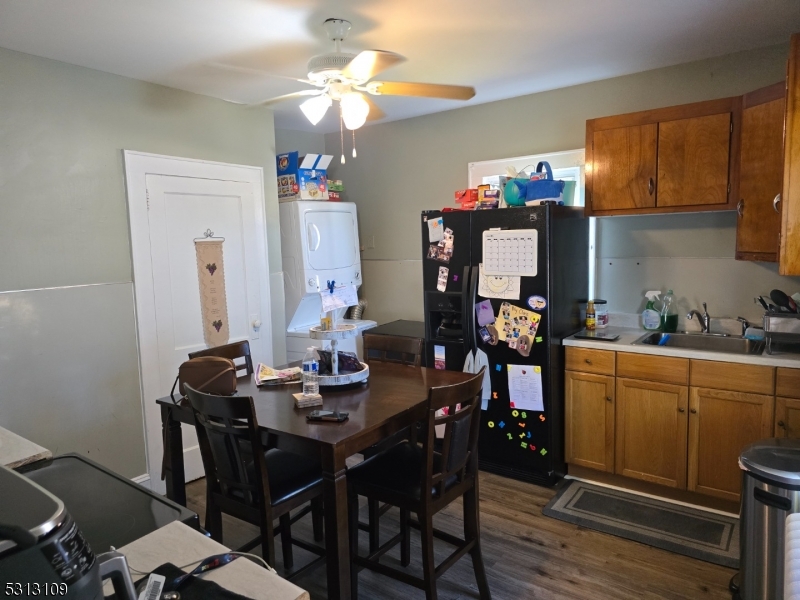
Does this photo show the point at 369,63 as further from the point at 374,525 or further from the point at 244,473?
the point at 374,525

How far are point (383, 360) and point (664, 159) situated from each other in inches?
A: 74.9

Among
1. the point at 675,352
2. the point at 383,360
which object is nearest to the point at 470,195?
the point at 383,360

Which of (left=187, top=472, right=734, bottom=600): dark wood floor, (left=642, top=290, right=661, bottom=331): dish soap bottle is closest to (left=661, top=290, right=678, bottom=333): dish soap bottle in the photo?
(left=642, top=290, right=661, bottom=331): dish soap bottle

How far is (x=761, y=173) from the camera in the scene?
262cm

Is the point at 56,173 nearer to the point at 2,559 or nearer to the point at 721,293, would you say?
the point at 2,559

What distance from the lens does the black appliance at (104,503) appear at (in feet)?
3.84

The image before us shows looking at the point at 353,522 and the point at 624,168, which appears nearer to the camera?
the point at 353,522

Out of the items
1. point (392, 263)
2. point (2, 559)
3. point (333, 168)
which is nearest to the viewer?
point (2, 559)

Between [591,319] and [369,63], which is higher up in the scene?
[369,63]

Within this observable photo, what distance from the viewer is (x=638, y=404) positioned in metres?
2.96

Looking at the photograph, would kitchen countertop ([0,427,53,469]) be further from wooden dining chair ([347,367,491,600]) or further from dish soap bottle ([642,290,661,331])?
dish soap bottle ([642,290,661,331])

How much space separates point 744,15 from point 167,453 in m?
3.24

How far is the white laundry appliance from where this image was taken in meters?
4.04

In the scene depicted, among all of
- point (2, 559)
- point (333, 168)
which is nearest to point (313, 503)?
point (2, 559)
